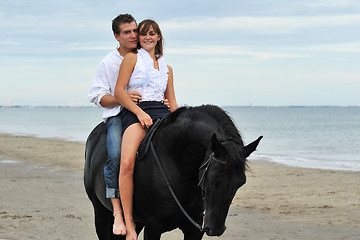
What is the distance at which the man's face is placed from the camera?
4355mm

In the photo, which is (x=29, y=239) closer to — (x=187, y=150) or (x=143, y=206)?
(x=143, y=206)

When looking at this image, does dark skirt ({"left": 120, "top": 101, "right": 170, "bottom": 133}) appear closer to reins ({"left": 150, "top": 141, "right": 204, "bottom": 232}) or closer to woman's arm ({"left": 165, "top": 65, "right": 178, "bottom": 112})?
woman's arm ({"left": 165, "top": 65, "right": 178, "bottom": 112})

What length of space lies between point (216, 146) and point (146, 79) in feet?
3.99

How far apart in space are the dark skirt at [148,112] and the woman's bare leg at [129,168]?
0.33 feet

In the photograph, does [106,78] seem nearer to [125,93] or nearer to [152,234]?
[125,93]

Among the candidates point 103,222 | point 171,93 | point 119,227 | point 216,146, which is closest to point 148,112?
point 171,93

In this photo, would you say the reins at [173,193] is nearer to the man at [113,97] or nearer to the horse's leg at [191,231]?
the horse's leg at [191,231]

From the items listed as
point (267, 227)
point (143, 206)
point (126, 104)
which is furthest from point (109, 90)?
point (267, 227)

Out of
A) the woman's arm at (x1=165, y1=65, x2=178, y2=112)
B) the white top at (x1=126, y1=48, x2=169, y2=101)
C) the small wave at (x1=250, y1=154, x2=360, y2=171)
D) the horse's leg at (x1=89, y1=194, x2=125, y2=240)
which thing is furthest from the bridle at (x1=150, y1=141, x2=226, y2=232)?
the small wave at (x1=250, y1=154, x2=360, y2=171)

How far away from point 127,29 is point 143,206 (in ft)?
4.98

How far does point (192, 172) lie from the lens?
3.77m

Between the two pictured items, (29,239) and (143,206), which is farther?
(29,239)

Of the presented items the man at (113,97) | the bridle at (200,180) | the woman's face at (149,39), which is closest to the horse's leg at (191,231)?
the bridle at (200,180)

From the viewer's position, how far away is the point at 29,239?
7.27 m
